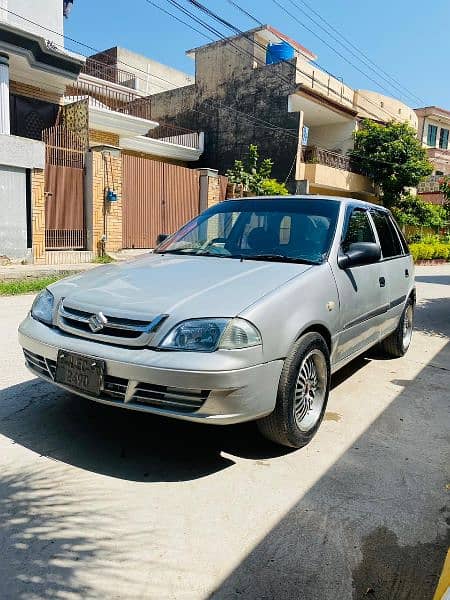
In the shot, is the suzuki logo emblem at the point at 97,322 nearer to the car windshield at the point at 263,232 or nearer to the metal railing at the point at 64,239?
the car windshield at the point at 263,232

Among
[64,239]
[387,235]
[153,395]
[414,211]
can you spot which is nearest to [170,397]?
[153,395]

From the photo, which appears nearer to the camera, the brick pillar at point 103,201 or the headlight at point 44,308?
the headlight at point 44,308

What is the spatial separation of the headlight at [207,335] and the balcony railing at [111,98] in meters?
16.6

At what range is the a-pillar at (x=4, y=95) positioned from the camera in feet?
41.5

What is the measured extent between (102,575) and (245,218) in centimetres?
291

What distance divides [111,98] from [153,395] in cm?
2079

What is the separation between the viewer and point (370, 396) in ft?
14.0

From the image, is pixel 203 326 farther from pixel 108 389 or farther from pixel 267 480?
pixel 267 480

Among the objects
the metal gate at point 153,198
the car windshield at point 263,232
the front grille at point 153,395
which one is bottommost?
the front grille at point 153,395

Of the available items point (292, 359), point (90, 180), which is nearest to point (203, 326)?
point (292, 359)

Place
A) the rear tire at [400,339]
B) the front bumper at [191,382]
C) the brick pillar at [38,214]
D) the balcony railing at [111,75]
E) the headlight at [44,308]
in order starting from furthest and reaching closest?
the balcony railing at [111,75] → the brick pillar at [38,214] → the rear tire at [400,339] → the headlight at [44,308] → the front bumper at [191,382]

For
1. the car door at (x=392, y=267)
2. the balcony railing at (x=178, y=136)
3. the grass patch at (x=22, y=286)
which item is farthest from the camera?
the balcony railing at (x=178, y=136)

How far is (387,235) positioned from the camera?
4988 millimetres

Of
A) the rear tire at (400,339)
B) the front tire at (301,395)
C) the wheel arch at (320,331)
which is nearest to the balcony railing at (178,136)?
the rear tire at (400,339)
